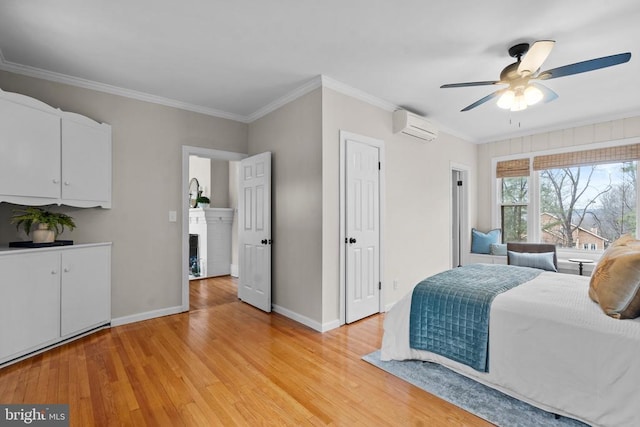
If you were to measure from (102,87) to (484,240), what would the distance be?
576 cm

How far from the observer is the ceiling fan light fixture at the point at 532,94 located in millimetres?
2480

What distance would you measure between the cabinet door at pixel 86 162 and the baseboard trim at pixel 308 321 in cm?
223

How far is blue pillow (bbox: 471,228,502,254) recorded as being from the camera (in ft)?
17.0

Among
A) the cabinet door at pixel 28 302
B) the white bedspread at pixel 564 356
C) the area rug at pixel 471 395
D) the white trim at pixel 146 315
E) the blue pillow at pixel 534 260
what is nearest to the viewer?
the white bedspread at pixel 564 356

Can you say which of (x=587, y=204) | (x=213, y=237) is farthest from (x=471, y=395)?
(x=213, y=237)

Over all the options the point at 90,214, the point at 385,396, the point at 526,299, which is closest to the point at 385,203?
the point at 526,299

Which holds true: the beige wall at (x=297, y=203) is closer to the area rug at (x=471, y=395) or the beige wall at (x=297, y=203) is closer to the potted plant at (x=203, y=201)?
the area rug at (x=471, y=395)

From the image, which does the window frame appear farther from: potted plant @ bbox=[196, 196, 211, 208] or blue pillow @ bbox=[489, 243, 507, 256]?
potted plant @ bbox=[196, 196, 211, 208]

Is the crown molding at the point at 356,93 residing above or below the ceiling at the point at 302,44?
below

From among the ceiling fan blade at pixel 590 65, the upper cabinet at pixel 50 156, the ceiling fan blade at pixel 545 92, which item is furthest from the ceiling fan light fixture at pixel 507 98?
the upper cabinet at pixel 50 156

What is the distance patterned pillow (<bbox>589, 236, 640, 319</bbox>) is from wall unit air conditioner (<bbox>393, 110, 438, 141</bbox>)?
8.16 feet

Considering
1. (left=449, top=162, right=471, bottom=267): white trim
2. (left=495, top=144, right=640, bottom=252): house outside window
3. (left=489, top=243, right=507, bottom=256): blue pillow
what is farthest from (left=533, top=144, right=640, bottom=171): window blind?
(left=489, top=243, right=507, bottom=256): blue pillow

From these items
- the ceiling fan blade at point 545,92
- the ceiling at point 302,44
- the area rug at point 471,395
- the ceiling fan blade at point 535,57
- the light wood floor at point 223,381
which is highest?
the ceiling at point 302,44

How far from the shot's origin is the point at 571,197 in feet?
15.3
